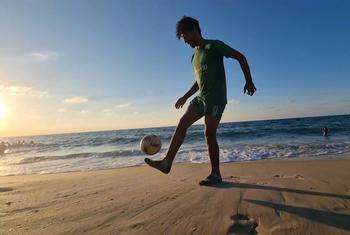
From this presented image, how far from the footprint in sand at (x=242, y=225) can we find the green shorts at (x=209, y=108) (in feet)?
5.17

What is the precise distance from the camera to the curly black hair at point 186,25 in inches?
156

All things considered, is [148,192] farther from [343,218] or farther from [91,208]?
[343,218]

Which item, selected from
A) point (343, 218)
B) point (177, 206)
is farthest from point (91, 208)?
point (343, 218)

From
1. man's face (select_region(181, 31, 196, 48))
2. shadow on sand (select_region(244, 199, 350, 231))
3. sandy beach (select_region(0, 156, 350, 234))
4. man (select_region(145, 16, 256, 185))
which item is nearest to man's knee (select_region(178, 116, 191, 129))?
man (select_region(145, 16, 256, 185))

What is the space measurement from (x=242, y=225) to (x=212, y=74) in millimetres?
2031

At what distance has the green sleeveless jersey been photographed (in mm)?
3853

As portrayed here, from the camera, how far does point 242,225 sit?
226 cm

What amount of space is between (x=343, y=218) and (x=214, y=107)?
1.89m

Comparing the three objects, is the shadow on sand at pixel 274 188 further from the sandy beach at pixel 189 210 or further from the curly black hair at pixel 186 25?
the curly black hair at pixel 186 25

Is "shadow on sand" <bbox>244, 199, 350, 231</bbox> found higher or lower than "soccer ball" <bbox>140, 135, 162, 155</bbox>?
lower

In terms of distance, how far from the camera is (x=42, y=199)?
3535 millimetres

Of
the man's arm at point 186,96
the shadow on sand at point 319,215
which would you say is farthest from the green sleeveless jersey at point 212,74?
the shadow on sand at point 319,215

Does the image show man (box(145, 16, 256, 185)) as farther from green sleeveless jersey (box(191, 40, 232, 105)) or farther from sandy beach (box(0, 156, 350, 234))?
sandy beach (box(0, 156, 350, 234))

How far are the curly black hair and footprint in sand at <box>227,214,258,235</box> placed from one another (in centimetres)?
234
